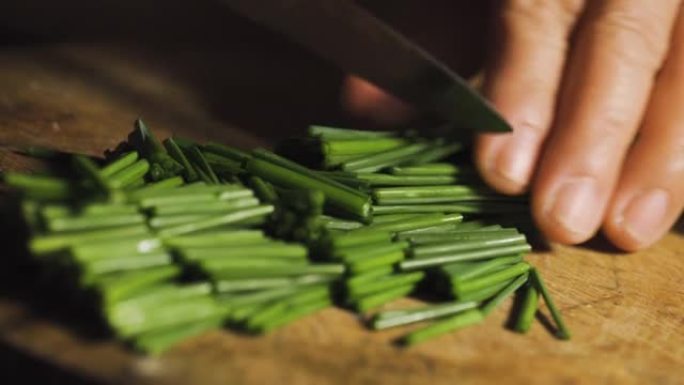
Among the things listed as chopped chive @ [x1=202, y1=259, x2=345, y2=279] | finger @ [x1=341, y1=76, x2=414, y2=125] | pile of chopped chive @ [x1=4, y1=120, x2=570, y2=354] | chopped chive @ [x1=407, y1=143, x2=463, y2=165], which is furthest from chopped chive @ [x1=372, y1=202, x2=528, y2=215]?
finger @ [x1=341, y1=76, x2=414, y2=125]

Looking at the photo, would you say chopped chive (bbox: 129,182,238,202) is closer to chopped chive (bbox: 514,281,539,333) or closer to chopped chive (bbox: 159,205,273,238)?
chopped chive (bbox: 159,205,273,238)

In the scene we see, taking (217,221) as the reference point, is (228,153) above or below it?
above

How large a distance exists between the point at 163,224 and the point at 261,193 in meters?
0.20

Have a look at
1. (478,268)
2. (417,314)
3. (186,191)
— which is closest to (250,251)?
(186,191)

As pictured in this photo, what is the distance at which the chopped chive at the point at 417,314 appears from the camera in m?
1.26

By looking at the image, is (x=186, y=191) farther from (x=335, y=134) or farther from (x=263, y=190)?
(x=335, y=134)

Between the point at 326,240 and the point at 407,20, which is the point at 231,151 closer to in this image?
the point at 326,240

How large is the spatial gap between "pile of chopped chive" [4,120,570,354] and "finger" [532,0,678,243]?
105mm

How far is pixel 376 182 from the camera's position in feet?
5.04

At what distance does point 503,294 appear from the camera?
4.60 feet

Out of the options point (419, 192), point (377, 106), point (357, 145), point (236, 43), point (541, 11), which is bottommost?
point (419, 192)

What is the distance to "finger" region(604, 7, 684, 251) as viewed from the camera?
5.50 feet

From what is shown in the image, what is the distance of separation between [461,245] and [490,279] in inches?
2.8

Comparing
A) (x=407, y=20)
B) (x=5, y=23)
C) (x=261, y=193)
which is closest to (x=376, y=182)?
(x=261, y=193)
